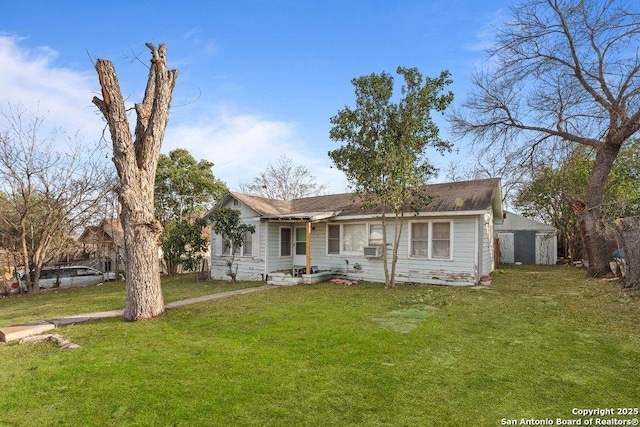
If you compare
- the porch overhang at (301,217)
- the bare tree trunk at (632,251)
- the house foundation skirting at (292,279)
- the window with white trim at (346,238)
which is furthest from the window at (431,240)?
the bare tree trunk at (632,251)

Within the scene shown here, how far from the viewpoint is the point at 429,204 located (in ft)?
39.6

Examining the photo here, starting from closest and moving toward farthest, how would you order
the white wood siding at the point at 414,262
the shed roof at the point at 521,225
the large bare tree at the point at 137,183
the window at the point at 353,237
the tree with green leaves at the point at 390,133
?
the large bare tree at the point at 137,183 → the tree with green leaves at the point at 390,133 → the white wood siding at the point at 414,262 → the window at the point at 353,237 → the shed roof at the point at 521,225

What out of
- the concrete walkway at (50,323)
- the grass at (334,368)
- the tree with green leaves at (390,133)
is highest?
the tree with green leaves at (390,133)

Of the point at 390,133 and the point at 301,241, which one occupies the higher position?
the point at 390,133

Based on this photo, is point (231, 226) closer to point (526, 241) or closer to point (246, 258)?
point (246, 258)

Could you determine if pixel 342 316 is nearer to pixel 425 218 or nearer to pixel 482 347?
pixel 482 347

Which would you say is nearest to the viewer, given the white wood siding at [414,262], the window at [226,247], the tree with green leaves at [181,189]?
the white wood siding at [414,262]

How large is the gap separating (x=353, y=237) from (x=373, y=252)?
1.37 metres

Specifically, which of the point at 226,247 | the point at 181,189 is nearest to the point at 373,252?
the point at 226,247

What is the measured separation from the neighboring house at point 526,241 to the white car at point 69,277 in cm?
2232

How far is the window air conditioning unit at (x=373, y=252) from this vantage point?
12.5 metres

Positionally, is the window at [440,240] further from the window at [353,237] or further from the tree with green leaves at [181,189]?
the tree with green leaves at [181,189]

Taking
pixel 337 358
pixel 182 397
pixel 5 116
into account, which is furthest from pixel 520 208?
pixel 5 116

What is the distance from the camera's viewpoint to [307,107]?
1441 centimetres
